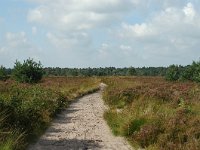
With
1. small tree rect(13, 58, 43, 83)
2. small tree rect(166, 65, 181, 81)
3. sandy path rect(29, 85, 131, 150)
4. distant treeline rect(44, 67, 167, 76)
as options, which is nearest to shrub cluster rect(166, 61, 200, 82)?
small tree rect(166, 65, 181, 81)

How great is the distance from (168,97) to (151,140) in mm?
11583

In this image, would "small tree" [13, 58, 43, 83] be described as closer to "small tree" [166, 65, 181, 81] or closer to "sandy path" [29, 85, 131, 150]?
"sandy path" [29, 85, 131, 150]

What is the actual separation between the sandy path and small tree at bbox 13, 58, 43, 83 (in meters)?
18.2

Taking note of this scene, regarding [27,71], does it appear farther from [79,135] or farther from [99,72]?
[99,72]

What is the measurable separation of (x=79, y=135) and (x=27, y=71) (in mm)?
25249

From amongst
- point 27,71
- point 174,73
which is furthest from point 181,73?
point 27,71

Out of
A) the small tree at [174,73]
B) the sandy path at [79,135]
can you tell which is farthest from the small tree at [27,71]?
the small tree at [174,73]

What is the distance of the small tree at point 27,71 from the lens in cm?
4078

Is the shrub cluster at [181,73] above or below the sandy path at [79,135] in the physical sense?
above

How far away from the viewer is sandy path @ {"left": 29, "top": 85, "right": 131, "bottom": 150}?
573 inches

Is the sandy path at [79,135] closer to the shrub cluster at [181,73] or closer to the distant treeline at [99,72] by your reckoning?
the shrub cluster at [181,73]

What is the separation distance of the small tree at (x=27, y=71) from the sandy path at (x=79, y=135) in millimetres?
18206

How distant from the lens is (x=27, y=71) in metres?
41.2

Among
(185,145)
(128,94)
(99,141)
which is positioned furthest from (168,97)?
(185,145)
